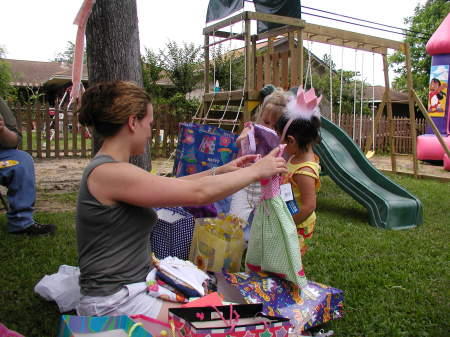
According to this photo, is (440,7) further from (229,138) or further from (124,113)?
(124,113)

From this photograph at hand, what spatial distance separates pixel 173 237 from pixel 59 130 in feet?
34.9

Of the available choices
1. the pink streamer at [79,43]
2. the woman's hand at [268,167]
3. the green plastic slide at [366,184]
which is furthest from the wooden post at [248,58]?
the woman's hand at [268,167]

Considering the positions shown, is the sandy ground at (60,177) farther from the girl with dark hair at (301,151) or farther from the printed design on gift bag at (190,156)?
the girl with dark hair at (301,151)

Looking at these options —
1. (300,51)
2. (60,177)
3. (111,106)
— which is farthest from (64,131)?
(111,106)

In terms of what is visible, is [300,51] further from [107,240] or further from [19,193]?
[107,240]

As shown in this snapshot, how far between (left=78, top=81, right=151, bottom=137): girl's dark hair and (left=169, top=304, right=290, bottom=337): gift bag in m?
0.80

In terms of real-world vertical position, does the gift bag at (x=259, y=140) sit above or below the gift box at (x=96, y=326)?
above

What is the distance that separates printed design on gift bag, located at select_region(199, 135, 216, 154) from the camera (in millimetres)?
4145

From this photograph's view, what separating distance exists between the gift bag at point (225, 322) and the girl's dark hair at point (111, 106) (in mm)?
805

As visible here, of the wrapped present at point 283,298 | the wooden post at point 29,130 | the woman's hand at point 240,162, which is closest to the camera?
the wrapped present at point 283,298

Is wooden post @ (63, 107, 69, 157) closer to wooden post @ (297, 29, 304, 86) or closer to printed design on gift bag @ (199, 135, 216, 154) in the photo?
wooden post @ (297, 29, 304, 86)

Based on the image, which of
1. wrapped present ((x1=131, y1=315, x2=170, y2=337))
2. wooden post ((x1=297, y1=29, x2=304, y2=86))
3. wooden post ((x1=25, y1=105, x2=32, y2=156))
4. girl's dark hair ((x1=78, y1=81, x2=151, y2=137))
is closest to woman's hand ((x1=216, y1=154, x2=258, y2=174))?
girl's dark hair ((x1=78, y1=81, x2=151, y2=137))

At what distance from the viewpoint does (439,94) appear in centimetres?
1298

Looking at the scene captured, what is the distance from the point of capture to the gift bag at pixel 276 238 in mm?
2338
